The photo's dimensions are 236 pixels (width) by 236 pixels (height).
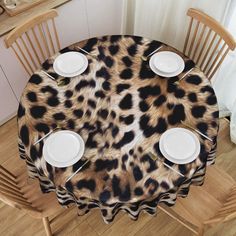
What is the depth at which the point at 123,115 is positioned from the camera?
1.38 metres

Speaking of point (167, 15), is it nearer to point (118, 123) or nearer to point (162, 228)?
point (118, 123)

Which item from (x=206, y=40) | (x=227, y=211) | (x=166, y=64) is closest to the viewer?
(x=227, y=211)

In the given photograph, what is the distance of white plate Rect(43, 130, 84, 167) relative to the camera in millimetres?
1229

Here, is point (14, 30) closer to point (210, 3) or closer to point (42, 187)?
point (42, 187)

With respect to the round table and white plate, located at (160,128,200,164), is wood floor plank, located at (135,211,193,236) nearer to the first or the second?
the round table

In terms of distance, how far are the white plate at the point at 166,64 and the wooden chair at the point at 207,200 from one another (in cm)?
55

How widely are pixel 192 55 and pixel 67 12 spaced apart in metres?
0.89

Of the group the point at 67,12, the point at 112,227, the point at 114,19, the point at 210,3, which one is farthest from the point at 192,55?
the point at 112,227

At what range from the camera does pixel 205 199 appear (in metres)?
1.41

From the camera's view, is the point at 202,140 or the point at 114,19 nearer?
the point at 202,140

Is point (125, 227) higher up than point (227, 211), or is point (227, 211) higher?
point (227, 211)

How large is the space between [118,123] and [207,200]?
0.58 metres

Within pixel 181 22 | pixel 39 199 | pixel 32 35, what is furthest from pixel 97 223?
pixel 181 22

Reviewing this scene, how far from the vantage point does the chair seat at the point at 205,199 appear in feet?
4.50
